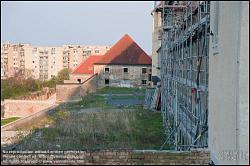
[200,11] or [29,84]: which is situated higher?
[200,11]

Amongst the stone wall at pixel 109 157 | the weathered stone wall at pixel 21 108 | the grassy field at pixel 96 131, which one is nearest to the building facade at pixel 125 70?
the weathered stone wall at pixel 21 108

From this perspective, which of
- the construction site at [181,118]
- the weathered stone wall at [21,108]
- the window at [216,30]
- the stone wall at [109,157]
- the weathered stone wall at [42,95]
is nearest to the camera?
the construction site at [181,118]

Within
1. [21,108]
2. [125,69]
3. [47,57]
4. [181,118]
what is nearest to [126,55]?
[125,69]

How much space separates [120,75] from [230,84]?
29567 millimetres

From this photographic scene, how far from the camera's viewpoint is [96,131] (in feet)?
40.9

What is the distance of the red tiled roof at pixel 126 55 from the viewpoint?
3453 centimetres

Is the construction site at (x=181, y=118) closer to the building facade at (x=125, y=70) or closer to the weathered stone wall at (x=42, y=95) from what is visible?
the weathered stone wall at (x=42, y=95)

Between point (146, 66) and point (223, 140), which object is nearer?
point (223, 140)

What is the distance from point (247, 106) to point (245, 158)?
686mm

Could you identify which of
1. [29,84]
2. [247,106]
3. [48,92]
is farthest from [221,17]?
[48,92]

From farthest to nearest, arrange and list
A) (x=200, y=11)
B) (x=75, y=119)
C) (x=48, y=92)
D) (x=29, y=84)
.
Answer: (x=48, y=92) < (x=29, y=84) < (x=75, y=119) < (x=200, y=11)

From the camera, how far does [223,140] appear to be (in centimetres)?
534

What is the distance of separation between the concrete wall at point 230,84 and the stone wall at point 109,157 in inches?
23.8

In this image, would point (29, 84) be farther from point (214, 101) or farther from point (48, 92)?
point (214, 101)
